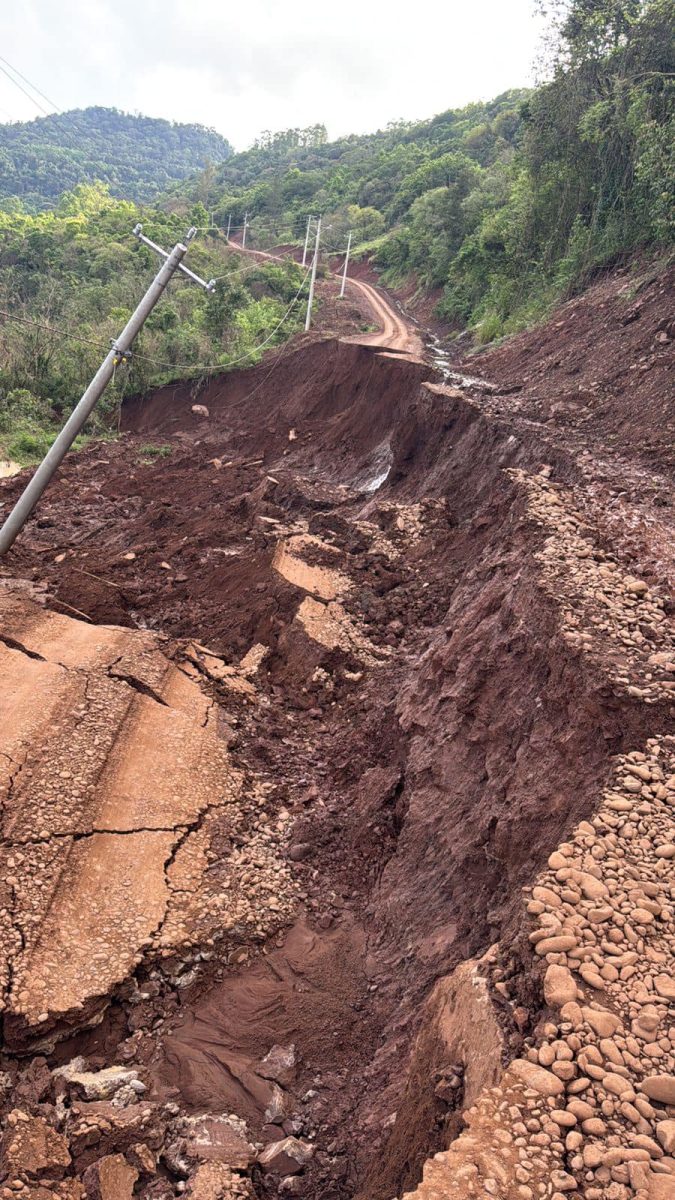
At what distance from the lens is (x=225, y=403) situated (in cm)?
2219

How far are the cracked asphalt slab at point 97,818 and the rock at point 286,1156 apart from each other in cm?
164

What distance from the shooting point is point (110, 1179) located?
4.07 meters

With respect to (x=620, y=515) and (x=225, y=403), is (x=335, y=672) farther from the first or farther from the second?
(x=225, y=403)

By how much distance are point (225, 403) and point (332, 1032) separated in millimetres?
19858

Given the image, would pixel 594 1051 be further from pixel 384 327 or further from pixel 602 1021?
pixel 384 327

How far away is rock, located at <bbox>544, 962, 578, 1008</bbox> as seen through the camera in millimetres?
3340

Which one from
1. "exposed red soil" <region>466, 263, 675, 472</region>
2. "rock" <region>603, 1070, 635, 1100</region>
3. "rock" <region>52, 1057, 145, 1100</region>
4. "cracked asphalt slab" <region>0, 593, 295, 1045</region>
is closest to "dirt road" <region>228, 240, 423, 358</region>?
"exposed red soil" <region>466, 263, 675, 472</region>

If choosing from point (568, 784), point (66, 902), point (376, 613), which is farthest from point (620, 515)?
point (66, 902)

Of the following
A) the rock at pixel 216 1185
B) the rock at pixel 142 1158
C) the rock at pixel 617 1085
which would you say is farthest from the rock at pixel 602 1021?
the rock at pixel 142 1158

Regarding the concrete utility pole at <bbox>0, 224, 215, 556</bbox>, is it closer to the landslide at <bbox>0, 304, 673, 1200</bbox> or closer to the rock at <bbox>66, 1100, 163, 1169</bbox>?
the landslide at <bbox>0, 304, 673, 1200</bbox>

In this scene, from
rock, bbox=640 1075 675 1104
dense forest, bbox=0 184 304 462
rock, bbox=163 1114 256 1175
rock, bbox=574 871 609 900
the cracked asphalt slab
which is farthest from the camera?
dense forest, bbox=0 184 304 462

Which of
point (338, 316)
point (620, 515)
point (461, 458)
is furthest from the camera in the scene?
point (338, 316)

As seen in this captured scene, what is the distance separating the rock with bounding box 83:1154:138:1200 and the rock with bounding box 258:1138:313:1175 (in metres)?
0.77

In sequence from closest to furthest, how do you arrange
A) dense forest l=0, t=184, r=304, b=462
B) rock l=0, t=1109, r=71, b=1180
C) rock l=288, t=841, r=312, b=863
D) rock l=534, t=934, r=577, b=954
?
rock l=534, t=934, r=577, b=954 → rock l=0, t=1109, r=71, b=1180 → rock l=288, t=841, r=312, b=863 → dense forest l=0, t=184, r=304, b=462
